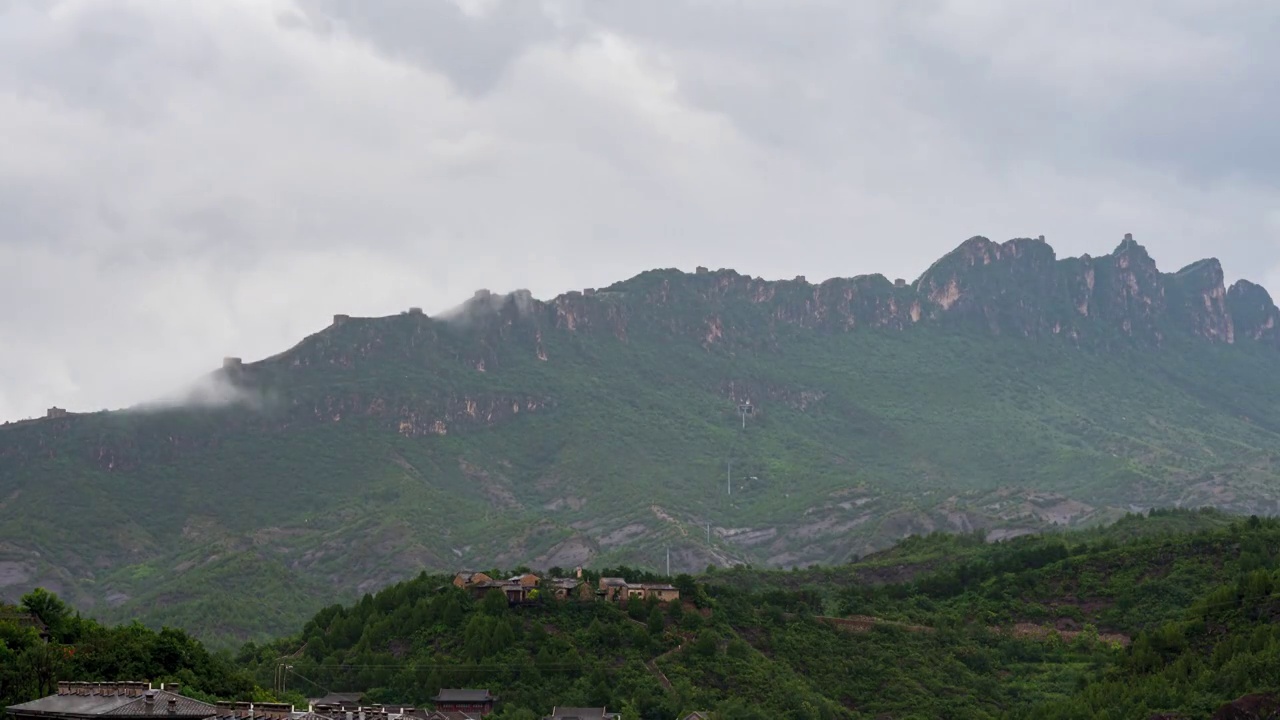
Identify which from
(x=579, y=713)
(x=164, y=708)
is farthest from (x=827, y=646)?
(x=164, y=708)

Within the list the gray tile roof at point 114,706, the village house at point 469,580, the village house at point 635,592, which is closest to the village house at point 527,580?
the village house at point 469,580

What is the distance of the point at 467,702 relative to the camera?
114812mm

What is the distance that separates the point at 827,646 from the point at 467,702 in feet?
106

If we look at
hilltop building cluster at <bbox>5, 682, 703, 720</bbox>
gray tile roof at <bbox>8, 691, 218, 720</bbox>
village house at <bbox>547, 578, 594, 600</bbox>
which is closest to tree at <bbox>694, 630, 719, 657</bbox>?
village house at <bbox>547, 578, 594, 600</bbox>

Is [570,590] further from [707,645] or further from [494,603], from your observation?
[707,645]

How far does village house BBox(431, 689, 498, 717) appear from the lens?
373ft

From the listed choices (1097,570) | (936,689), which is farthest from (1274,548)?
(936,689)

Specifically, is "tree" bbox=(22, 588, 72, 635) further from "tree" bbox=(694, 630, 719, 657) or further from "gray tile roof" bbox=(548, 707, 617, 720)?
"tree" bbox=(694, 630, 719, 657)

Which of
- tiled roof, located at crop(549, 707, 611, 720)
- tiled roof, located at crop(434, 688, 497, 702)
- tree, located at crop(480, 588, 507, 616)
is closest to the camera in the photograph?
tiled roof, located at crop(549, 707, 611, 720)

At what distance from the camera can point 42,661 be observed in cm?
7844

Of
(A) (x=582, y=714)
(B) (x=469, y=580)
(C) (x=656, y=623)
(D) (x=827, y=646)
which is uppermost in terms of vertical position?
(B) (x=469, y=580)

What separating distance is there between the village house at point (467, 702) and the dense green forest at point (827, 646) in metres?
1.31

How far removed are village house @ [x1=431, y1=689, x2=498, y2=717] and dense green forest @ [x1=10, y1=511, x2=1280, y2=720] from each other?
1306 mm

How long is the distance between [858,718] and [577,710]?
19380 mm
